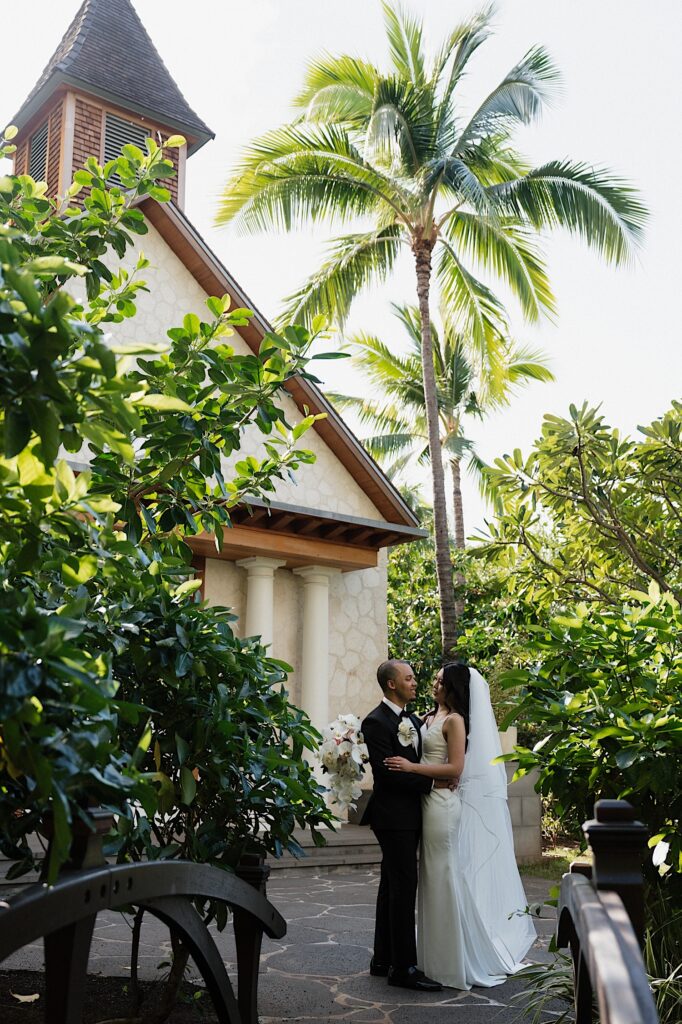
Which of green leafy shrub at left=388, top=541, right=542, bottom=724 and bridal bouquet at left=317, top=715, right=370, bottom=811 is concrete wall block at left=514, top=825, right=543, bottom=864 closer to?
green leafy shrub at left=388, top=541, right=542, bottom=724

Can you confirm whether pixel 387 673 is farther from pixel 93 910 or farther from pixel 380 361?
A: pixel 380 361

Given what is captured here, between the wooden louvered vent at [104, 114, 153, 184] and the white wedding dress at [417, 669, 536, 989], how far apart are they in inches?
459

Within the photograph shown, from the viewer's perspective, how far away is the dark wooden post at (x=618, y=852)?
2072 millimetres

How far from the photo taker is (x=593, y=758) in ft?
12.7

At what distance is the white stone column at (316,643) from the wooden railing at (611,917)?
10593mm

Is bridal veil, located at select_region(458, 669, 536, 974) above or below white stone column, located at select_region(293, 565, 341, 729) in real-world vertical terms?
below

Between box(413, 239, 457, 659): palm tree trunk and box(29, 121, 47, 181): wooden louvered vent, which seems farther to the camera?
box(29, 121, 47, 181): wooden louvered vent

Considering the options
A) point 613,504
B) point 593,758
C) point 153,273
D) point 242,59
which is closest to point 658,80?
point 242,59

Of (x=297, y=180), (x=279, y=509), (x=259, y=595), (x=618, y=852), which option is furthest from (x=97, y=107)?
(x=618, y=852)

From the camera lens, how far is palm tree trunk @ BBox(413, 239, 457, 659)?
48.1 feet

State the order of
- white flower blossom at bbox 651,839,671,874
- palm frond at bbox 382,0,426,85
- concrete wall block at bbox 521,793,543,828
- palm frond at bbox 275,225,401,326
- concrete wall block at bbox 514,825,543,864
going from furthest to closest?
1. palm frond at bbox 275,225,401,326
2. palm frond at bbox 382,0,426,85
3. concrete wall block at bbox 521,793,543,828
4. concrete wall block at bbox 514,825,543,864
5. white flower blossom at bbox 651,839,671,874

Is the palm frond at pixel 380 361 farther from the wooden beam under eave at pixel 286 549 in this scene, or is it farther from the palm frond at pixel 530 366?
the wooden beam under eave at pixel 286 549

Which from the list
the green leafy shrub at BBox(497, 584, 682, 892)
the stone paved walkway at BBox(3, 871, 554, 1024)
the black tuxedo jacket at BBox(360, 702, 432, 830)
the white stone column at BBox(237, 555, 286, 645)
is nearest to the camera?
the green leafy shrub at BBox(497, 584, 682, 892)

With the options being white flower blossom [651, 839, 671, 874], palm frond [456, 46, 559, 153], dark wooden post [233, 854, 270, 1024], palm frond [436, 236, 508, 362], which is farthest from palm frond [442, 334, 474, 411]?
dark wooden post [233, 854, 270, 1024]
